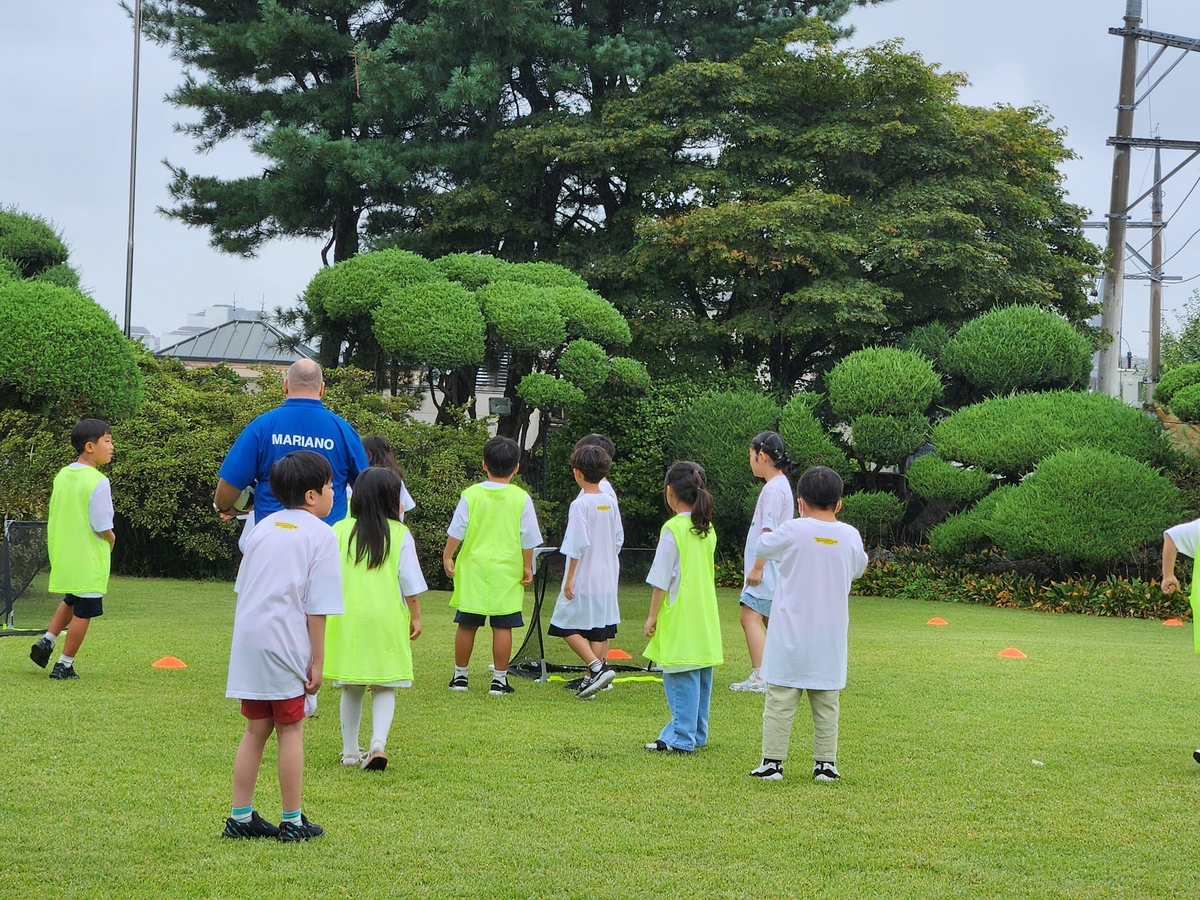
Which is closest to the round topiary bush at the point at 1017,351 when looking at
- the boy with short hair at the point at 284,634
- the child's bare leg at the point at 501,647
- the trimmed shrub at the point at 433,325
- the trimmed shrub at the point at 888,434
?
the trimmed shrub at the point at 888,434

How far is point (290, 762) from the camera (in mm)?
4094

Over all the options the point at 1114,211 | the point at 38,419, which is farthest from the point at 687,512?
the point at 1114,211

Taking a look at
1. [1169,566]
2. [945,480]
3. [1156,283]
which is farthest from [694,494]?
[1156,283]

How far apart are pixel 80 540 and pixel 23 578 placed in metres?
1.86

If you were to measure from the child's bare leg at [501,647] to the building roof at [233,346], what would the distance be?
27608 mm

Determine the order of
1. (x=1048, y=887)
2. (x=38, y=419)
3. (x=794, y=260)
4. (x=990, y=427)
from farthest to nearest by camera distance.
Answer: (x=794, y=260)
(x=990, y=427)
(x=38, y=419)
(x=1048, y=887)

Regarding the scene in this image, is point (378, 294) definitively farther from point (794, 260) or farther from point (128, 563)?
point (794, 260)

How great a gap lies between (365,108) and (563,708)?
13.6 metres

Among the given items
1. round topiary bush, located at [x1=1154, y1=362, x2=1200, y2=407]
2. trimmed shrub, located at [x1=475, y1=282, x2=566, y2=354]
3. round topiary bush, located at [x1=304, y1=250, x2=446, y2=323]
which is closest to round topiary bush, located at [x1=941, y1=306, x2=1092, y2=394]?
round topiary bush, located at [x1=1154, y1=362, x2=1200, y2=407]

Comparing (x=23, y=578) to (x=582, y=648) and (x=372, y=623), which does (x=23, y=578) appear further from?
(x=372, y=623)

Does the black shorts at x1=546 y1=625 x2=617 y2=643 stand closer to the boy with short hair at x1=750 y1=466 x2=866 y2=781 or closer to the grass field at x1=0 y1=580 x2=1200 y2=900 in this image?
the grass field at x1=0 y1=580 x2=1200 y2=900

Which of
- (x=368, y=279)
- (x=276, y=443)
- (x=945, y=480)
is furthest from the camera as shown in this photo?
(x=945, y=480)

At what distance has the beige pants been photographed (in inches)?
210

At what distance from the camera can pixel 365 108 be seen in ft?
60.4
